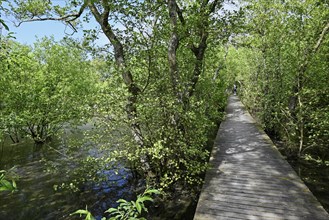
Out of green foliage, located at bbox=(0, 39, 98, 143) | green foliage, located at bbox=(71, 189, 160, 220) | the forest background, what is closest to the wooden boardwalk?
the forest background

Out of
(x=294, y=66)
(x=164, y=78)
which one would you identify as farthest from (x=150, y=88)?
(x=294, y=66)

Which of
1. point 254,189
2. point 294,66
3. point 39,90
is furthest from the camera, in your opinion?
point 39,90

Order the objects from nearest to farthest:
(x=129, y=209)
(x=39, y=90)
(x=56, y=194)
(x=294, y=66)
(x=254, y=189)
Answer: (x=129, y=209) < (x=254, y=189) < (x=56, y=194) < (x=294, y=66) < (x=39, y=90)

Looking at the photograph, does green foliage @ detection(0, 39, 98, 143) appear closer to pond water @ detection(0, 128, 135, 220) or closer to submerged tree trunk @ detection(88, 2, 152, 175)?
pond water @ detection(0, 128, 135, 220)

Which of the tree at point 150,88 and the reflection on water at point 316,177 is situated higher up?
the tree at point 150,88

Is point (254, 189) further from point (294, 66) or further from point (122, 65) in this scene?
point (294, 66)

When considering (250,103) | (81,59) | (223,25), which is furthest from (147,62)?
(81,59)

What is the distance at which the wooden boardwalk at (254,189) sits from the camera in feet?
17.4

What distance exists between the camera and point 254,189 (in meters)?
6.38

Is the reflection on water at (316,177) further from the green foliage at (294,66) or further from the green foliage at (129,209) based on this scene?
the green foliage at (129,209)

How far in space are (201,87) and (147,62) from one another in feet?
16.6

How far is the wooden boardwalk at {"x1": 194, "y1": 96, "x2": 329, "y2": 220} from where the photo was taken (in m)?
→ 5.29

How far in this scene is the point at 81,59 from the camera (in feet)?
69.2

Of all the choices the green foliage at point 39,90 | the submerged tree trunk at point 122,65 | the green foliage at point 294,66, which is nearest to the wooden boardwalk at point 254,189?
the green foliage at point 294,66
